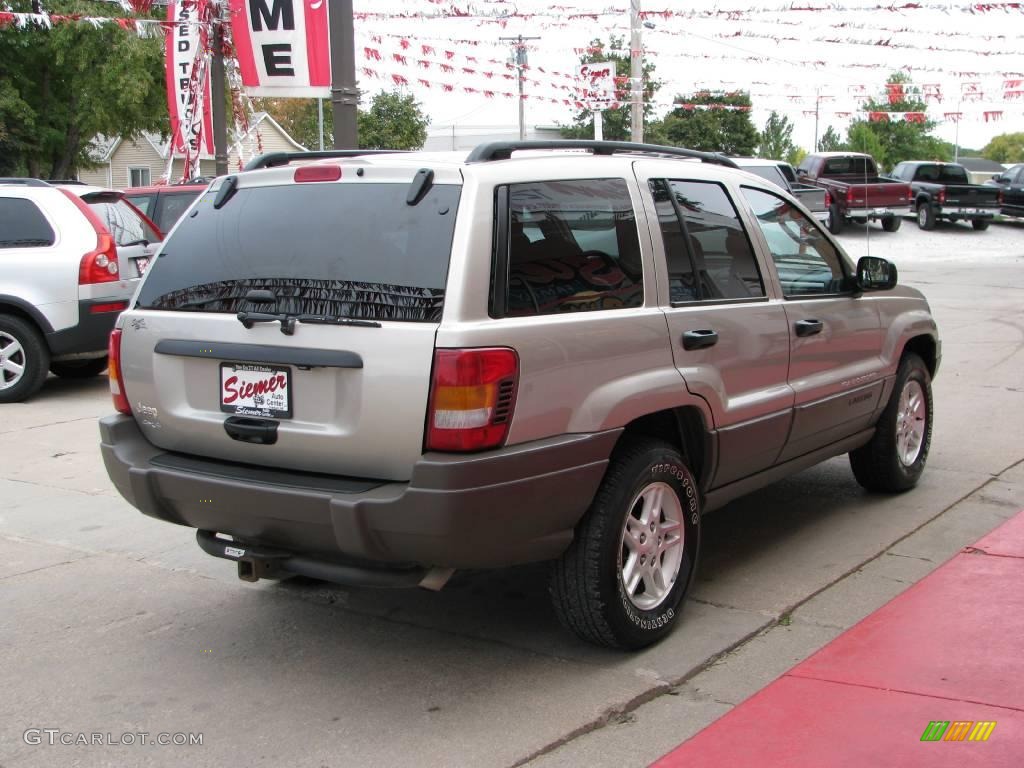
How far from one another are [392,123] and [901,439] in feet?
180

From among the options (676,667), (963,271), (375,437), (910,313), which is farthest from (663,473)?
(963,271)

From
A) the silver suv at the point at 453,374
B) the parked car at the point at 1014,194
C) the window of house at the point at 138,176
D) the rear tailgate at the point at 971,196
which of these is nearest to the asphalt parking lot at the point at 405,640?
the silver suv at the point at 453,374

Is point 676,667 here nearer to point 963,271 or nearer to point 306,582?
point 306,582

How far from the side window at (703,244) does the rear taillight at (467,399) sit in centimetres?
113

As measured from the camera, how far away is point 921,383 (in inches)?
258

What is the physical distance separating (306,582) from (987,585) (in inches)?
120

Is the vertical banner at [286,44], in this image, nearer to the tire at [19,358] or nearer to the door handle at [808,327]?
the tire at [19,358]

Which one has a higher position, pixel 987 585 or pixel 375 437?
pixel 375 437

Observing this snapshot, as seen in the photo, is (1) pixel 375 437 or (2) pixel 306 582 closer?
(1) pixel 375 437

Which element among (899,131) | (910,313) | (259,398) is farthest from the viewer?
(899,131)

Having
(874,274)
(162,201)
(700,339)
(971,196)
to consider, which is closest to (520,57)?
(971,196)

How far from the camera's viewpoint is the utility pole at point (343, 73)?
8.19 metres

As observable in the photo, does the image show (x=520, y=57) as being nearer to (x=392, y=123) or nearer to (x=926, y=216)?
(x=926, y=216)

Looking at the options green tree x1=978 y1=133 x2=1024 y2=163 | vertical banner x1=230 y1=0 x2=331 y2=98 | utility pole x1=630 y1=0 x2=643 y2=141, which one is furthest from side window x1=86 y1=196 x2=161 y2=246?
green tree x1=978 y1=133 x2=1024 y2=163
